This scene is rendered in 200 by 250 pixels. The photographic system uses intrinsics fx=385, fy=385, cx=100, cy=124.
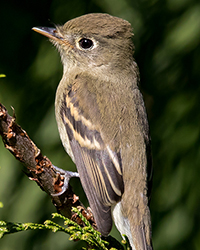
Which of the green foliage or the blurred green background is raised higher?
the blurred green background

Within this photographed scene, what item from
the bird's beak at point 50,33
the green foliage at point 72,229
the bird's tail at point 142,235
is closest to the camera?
the green foliage at point 72,229

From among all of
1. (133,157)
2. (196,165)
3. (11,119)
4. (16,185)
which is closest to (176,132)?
(196,165)

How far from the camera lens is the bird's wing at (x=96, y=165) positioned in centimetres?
292

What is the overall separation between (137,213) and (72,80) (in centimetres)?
131

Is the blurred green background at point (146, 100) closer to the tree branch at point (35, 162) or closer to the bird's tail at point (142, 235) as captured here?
the bird's tail at point (142, 235)

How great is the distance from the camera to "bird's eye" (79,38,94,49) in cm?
362

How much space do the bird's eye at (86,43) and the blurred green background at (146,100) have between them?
47 cm

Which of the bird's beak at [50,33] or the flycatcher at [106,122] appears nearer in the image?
the flycatcher at [106,122]

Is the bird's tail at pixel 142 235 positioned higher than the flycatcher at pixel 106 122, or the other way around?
the flycatcher at pixel 106 122

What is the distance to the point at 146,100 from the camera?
413 centimetres

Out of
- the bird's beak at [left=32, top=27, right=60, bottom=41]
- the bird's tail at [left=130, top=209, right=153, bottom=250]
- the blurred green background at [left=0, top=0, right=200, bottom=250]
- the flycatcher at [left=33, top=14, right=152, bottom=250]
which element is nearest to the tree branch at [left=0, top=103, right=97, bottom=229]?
the flycatcher at [left=33, top=14, right=152, bottom=250]

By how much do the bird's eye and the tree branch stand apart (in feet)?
4.87

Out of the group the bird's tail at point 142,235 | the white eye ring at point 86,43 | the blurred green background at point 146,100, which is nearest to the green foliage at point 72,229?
the bird's tail at point 142,235

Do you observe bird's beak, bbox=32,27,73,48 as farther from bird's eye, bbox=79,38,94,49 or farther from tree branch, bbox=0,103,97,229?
tree branch, bbox=0,103,97,229
